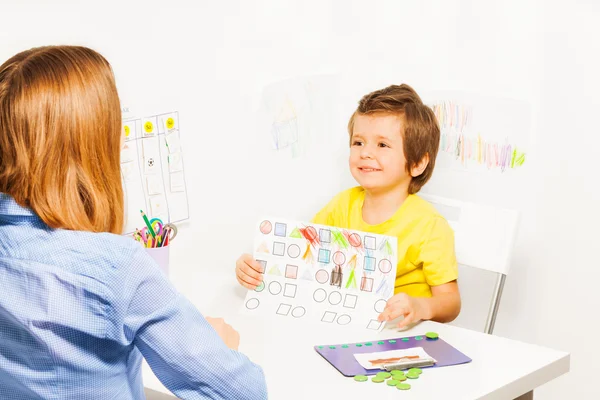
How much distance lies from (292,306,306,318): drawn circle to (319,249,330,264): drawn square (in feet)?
0.33

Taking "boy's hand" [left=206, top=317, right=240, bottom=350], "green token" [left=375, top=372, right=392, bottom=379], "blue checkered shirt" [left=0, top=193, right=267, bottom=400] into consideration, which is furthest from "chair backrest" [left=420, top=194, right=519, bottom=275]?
"blue checkered shirt" [left=0, top=193, right=267, bottom=400]

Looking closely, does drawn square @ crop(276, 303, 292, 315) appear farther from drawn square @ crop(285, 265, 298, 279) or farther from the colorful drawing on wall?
the colorful drawing on wall

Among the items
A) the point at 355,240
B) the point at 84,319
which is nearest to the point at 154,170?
the point at 355,240

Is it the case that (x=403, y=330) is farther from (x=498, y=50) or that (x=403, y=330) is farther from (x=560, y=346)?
(x=498, y=50)

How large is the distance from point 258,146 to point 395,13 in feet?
1.50

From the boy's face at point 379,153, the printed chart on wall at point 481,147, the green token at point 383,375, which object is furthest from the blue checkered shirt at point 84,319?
the printed chart on wall at point 481,147

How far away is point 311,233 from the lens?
1.49m

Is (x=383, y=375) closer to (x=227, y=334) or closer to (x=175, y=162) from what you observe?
(x=227, y=334)

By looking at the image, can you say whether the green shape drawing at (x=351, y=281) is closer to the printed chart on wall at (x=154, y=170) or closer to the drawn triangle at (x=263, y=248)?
the drawn triangle at (x=263, y=248)

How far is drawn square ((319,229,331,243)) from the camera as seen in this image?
148cm

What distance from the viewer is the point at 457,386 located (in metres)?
1.14

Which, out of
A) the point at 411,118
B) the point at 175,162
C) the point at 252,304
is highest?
the point at 411,118

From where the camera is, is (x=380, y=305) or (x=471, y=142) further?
(x=471, y=142)

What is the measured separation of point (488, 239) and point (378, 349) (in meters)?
0.50
